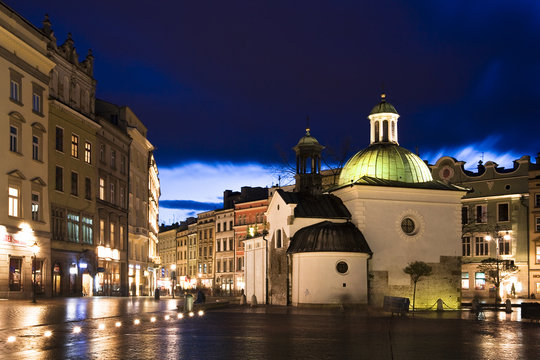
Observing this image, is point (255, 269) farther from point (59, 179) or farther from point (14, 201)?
point (14, 201)

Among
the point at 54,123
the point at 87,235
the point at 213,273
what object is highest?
the point at 54,123

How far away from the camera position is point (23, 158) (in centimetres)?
4303

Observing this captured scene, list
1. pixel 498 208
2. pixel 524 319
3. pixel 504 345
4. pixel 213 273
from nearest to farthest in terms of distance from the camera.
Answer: pixel 504 345
pixel 524 319
pixel 498 208
pixel 213 273

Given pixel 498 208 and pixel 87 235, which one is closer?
pixel 87 235

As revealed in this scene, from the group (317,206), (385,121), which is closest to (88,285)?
(317,206)

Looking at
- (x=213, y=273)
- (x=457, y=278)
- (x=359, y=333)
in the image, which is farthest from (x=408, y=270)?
(x=213, y=273)

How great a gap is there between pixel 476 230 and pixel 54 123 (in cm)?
4530

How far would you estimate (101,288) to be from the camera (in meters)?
56.7

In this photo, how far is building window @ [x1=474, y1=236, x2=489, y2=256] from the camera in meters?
73.3

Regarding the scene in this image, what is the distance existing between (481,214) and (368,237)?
107 ft

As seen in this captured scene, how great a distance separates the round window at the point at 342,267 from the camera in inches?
1655

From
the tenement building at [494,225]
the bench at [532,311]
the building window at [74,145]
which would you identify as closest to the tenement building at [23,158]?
the building window at [74,145]

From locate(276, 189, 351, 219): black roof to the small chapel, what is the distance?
0.22 feet

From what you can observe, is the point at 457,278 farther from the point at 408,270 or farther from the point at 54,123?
the point at 54,123
